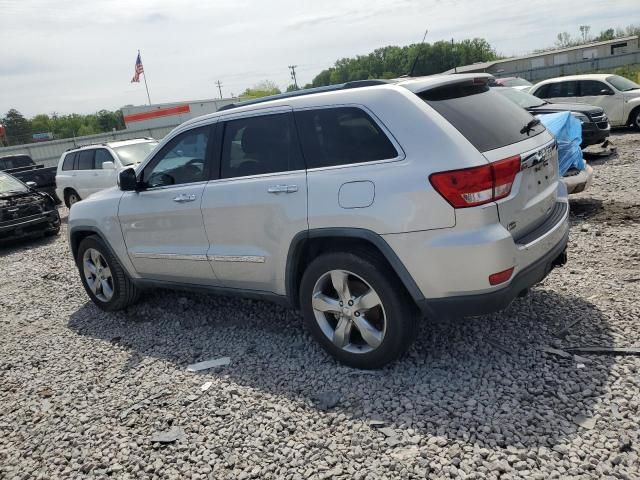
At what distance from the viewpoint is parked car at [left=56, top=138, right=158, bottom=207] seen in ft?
A: 36.3

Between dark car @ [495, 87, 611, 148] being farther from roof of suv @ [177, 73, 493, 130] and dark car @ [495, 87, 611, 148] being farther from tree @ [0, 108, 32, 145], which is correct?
tree @ [0, 108, 32, 145]

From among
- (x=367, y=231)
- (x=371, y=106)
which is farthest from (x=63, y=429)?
(x=371, y=106)

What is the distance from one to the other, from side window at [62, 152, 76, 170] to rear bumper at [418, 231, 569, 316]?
38.2ft

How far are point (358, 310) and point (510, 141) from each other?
1.45 metres

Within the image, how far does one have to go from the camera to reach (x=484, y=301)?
300cm

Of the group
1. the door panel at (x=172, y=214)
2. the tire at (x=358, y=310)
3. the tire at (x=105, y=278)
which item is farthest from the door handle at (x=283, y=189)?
the tire at (x=105, y=278)

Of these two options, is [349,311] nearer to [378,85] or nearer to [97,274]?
[378,85]

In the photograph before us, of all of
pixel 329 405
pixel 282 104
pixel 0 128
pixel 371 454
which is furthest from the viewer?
pixel 0 128

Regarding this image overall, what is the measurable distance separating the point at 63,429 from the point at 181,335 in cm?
137

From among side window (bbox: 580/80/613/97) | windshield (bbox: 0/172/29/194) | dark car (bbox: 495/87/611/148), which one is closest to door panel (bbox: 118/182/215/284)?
windshield (bbox: 0/172/29/194)

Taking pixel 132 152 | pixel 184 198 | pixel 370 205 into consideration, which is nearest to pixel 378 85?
pixel 370 205

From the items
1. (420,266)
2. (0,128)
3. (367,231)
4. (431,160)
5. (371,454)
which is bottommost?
(371,454)

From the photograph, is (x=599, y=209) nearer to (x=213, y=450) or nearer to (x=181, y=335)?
(x=181, y=335)

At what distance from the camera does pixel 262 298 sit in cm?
397
